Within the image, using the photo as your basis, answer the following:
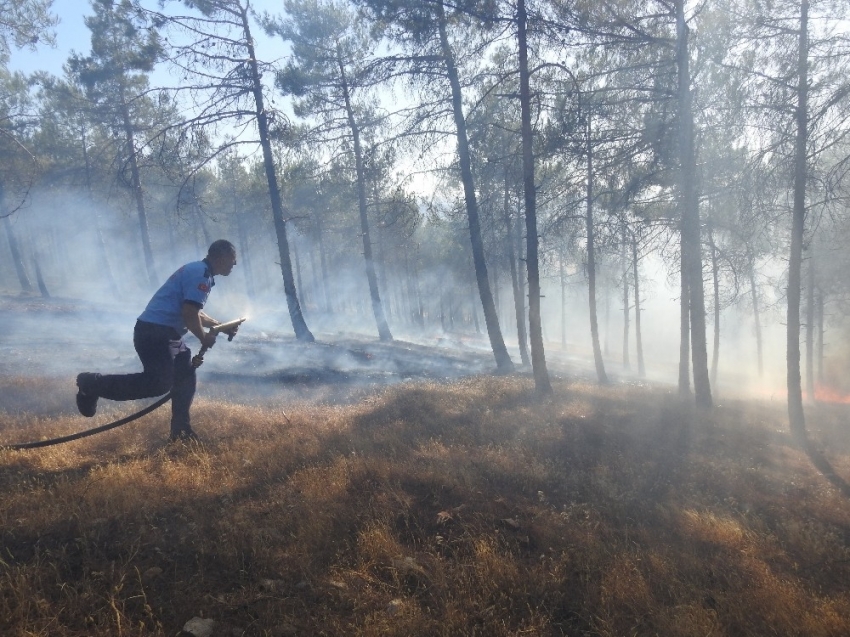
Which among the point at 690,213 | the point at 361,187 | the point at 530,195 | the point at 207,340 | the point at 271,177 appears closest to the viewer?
the point at 207,340

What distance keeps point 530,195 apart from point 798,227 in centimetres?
516

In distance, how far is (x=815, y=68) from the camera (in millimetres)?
9492

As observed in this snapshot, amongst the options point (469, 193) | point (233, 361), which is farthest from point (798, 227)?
point (233, 361)

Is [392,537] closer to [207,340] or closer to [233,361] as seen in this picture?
[207,340]

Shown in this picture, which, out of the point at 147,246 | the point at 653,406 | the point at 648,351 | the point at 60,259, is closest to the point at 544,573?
the point at 653,406

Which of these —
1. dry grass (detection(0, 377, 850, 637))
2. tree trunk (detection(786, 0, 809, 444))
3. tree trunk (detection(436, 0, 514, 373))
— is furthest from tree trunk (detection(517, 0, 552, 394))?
tree trunk (detection(786, 0, 809, 444))

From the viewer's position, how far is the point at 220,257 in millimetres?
5426

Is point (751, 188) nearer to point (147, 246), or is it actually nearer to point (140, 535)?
point (140, 535)

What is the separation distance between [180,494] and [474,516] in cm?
245

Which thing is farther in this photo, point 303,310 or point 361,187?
point 303,310

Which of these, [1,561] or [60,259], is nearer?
[1,561]

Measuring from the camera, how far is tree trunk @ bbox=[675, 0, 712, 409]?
10.0 meters

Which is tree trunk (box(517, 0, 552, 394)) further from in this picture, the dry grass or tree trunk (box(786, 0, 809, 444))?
tree trunk (box(786, 0, 809, 444))

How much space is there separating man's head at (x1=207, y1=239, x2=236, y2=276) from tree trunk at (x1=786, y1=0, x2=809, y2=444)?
33.0ft
